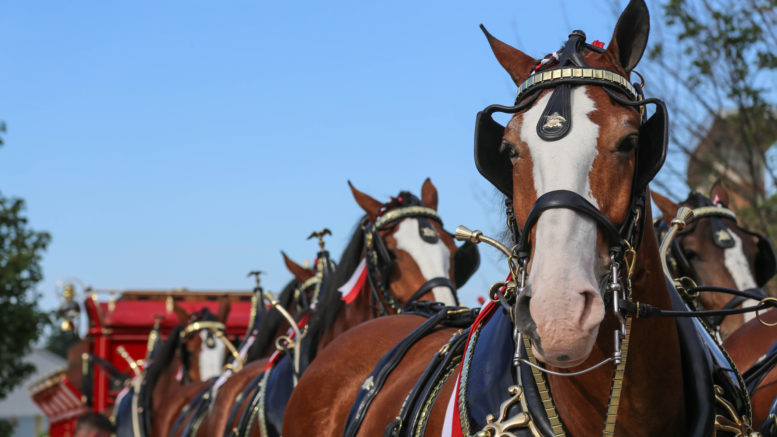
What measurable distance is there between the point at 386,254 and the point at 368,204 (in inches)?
26.0

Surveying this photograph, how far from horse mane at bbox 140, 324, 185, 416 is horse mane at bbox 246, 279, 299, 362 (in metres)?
2.37

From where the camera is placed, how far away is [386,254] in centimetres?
601

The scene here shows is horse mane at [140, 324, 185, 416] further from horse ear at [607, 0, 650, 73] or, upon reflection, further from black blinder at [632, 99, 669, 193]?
black blinder at [632, 99, 669, 193]

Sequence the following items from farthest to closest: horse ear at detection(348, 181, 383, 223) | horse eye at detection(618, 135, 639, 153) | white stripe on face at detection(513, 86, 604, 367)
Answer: horse ear at detection(348, 181, 383, 223), horse eye at detection(618, 135, 639, 153), white stripe on face at detection(513, 86, 604, 367)

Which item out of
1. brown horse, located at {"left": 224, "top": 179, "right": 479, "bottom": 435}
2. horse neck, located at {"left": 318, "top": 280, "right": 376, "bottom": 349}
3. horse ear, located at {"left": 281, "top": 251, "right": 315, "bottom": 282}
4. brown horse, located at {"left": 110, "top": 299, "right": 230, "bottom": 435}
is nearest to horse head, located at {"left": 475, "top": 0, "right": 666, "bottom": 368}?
brown horse, located at {"left": 224, "top": 179, "right": 479, "bottom": 435}

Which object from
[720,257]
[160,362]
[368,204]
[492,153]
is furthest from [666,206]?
[160,362]

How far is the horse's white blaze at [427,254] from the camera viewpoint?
18.9 ft

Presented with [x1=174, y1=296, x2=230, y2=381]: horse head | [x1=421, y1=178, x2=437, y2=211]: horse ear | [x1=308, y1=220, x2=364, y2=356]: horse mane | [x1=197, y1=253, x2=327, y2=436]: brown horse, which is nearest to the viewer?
[x1=308, y1=220, x2=364, y2=356]: horse mane

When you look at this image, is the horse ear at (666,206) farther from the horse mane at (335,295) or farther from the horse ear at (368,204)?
the horse mane at (335,295)

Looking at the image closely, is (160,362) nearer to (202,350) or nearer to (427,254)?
(202,350)

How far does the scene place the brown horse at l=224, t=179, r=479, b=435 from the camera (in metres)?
5.90

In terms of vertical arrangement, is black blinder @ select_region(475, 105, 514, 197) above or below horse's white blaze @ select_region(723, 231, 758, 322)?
above

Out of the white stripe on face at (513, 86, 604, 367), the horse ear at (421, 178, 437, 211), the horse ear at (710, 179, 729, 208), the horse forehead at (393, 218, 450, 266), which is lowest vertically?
the white stripe on face at (513, 86, 604, 367)

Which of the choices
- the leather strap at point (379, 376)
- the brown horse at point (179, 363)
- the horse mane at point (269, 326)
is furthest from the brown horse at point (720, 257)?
the brown horse at point (179, 363)
